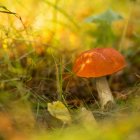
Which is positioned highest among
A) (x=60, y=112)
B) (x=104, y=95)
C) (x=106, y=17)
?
(x=106, y=17)

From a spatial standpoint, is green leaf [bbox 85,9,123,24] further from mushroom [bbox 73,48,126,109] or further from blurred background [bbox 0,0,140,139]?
mushroom [bbox 73,48,126,109]

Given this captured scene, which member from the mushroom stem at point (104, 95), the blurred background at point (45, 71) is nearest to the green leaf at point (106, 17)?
the blurred background at point (45, 71)

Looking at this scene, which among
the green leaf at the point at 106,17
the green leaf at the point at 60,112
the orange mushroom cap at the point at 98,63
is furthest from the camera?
the green leaf at the point at 106,17

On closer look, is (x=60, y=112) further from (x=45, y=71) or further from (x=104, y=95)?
(x=45, y=71)

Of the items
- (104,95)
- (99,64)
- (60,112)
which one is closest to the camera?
(60,112)

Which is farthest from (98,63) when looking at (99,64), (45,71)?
(45,71)

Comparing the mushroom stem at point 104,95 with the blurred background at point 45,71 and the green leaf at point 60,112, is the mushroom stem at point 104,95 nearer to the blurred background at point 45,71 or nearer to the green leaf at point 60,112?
the blurred background at point 45,71

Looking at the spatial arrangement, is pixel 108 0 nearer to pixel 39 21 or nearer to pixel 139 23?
pixel 139 23
